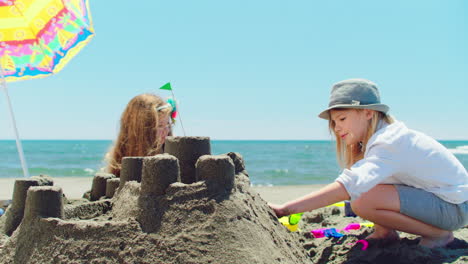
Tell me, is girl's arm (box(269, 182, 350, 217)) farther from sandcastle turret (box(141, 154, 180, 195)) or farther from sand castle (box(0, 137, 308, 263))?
sandcastle turret (box(141, 154, 180, 195))

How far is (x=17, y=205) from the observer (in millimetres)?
2100

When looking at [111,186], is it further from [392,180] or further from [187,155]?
[392,180]

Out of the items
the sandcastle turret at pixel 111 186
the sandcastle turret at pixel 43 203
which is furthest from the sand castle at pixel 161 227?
the sandcastle turret at pixel 111 186

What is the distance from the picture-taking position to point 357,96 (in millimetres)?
2633

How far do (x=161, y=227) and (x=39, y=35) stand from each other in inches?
139

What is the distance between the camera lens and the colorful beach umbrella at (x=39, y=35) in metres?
4.29

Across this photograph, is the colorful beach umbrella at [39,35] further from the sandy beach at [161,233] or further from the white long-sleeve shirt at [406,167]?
the white long-sleeve shirt at [406,167]

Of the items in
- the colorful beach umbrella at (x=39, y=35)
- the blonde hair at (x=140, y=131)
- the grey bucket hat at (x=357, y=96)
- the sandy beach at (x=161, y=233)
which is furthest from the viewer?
the colorful beach umbrella at (x=39, y=35)

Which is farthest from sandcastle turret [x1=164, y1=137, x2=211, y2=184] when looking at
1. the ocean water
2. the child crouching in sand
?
the ocean water

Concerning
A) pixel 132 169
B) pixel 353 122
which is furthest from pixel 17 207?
pixel 353 122

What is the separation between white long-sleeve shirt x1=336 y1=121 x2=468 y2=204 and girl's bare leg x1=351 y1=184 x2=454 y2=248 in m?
0.10

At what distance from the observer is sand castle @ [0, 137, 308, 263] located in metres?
1.67

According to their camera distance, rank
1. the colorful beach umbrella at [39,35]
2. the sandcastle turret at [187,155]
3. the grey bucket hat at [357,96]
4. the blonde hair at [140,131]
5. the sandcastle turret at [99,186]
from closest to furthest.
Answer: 1. the sandcastle turret at [187,155]
2. the sandcastle turret at [99,186]
3. the grey bucket hat at [357,96]
4. the blonde hair at [140,131]
5. the colorful beach umbrella at [39,35]

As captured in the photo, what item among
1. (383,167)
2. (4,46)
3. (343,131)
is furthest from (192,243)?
(4,46)
